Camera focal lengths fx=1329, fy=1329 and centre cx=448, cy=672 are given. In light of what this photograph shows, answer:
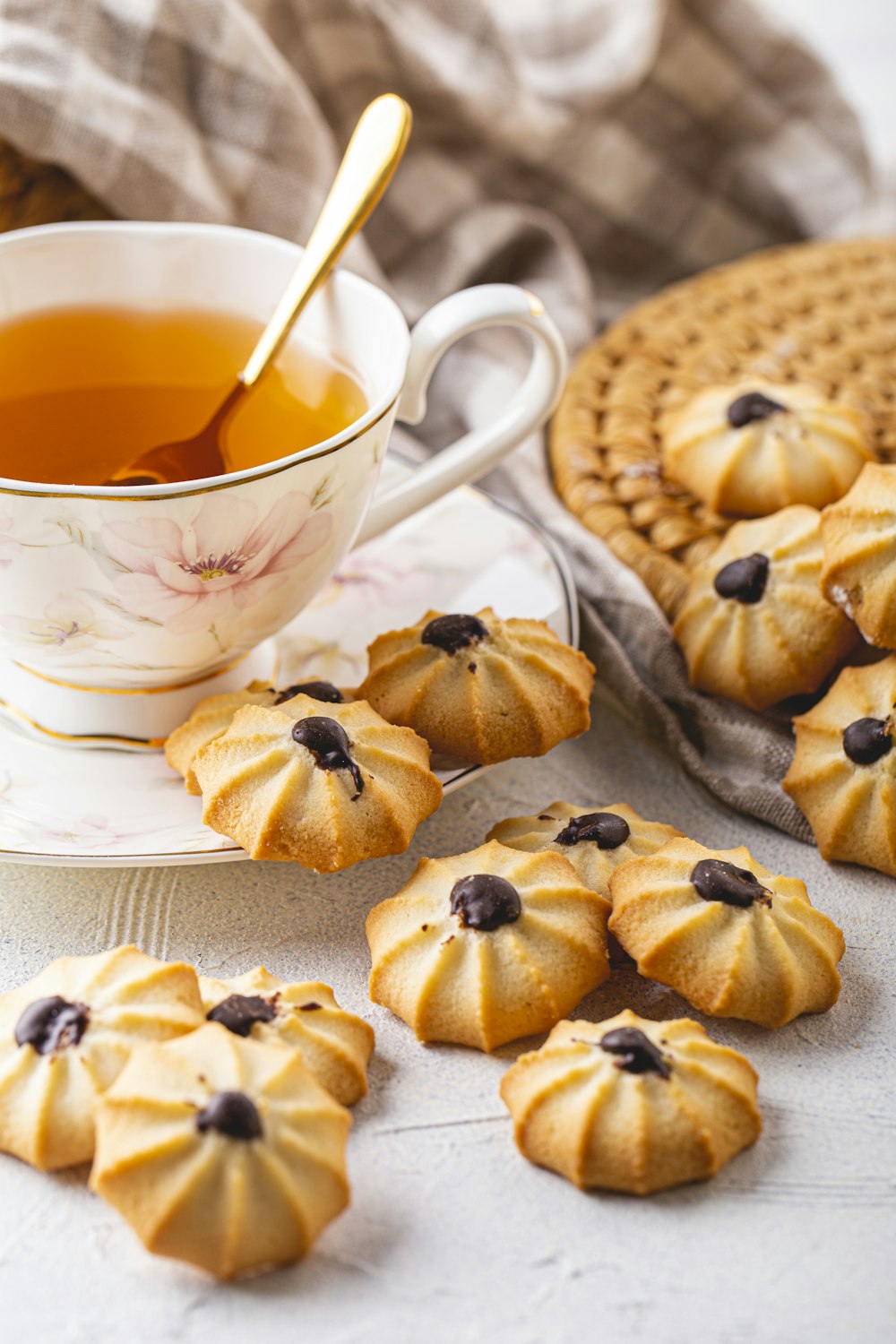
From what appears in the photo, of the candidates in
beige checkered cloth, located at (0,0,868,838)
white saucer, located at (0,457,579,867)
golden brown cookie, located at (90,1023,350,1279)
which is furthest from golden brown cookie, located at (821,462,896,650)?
golden brown cookie, located at (90,1023,350,1279)

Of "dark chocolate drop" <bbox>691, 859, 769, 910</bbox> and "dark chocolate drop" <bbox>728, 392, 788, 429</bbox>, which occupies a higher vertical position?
"dark chocolate drop" <bbox>728, 392, 788, 429</bbox>

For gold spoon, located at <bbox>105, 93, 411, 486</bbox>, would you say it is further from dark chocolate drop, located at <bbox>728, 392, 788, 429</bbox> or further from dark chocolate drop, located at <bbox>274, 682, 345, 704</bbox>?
dark chocolate drop, located at <bbox>728, 392, 788, 429</bbox>

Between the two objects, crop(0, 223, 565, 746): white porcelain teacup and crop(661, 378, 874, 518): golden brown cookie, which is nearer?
crop(0, 223, 565, 746): white porcelain teacup

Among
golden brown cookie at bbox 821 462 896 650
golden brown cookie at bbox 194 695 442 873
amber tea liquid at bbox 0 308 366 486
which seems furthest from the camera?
amber tea liquid at bbox 0 308 366 486

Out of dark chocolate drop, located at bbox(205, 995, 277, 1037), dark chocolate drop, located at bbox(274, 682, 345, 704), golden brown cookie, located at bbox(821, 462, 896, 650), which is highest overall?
golden brown cookie, located at bbox(821, 462, 896, 650)

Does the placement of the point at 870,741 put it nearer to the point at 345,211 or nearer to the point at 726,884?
the point at 726,884

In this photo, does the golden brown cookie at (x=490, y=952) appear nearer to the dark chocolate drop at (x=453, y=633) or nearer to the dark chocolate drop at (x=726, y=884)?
the dark chocolate drop at (x=726, y=884)

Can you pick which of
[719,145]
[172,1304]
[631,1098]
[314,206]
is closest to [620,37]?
[719,145]
